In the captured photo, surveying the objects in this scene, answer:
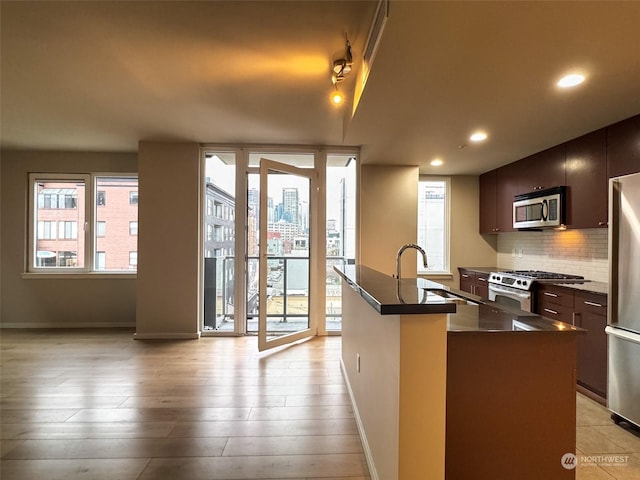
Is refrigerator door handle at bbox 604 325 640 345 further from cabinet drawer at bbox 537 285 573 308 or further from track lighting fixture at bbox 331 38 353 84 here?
track lighting fixture at bbox 331 38 353 84

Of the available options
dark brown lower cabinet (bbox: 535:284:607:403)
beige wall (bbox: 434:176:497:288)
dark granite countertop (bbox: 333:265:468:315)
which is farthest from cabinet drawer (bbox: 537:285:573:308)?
dark granite countertop (bbox: 333:265:468:315)

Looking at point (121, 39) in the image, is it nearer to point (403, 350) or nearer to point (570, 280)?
point (403, 350)

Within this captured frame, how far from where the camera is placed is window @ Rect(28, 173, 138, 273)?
473 centimetres

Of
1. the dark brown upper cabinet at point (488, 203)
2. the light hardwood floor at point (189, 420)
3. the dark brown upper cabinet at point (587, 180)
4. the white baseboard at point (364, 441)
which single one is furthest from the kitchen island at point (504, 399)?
the dark brown upper cabinet at point (488, 203)

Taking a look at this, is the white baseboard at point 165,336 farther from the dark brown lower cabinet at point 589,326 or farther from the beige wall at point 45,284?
the dark brown lower cabinet at point 589,326

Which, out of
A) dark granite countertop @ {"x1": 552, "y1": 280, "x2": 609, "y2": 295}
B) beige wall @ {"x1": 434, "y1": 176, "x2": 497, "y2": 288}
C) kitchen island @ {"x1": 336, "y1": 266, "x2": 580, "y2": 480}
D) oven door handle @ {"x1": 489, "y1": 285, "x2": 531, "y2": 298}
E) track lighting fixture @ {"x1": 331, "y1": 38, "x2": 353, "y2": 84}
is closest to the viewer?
kitchen island @ {"x1": 336, "y1": 266, "x2": 580, "y2": 480}

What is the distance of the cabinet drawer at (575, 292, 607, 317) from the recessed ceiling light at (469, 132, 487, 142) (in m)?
1.62

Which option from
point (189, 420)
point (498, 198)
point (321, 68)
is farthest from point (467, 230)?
point (189, 420)

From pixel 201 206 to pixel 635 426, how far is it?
4.52 meters

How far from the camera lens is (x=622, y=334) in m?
2.26

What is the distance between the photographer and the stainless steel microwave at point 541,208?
3336mm

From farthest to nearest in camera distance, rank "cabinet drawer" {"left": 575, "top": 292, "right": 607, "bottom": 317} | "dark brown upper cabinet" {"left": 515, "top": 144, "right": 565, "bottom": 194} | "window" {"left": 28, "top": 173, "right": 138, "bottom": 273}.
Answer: "window" {"left": 28, "top": 173, "right": 138, "bottom": 273} → "dark brown upper cabinet" {"left": 515, "top": 144, "right": 565, "bottom": 194} → "cabinet drawer" {"left": 575, "top": 292, "right": 607, "bottom": 317}

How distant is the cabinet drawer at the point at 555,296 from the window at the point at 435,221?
1.94 metres

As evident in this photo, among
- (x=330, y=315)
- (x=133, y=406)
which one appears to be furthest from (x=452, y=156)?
(x=133, y=406)
